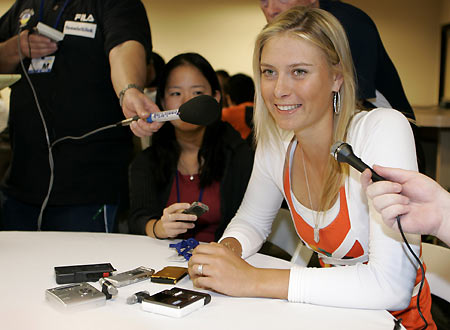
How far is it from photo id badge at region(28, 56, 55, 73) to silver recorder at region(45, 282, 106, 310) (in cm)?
108

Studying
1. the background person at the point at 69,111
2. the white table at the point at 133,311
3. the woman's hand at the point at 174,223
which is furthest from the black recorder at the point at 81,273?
the background person at the point at 69,111

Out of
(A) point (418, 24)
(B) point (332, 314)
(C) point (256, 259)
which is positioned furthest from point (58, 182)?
(A) point (418, 24)

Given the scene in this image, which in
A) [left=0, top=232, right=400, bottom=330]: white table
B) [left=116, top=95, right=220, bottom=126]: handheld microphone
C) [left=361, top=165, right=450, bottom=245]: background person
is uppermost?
[left=116, top=95, right=220, bottom=126]: handheld microphone

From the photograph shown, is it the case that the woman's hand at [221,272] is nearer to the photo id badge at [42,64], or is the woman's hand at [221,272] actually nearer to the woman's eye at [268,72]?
the woman's eye at [268,72]

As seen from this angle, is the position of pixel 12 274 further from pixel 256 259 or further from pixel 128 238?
pixel 256 259

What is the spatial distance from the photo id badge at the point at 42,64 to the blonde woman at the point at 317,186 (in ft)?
2.70

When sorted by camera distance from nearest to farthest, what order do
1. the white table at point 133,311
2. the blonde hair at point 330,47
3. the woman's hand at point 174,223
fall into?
the white table at point 133,311
the blonde hair at point 330,47
the woman's hand at point 174,223

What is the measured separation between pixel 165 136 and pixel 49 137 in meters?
0.46

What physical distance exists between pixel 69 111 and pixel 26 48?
0.28 metres

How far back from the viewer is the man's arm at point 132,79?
4.68 ft

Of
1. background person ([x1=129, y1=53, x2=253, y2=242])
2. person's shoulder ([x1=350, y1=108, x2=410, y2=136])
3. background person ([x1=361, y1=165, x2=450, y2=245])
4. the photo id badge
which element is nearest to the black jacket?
background person ([x1=129, y1=53, x2=253, y2=242])

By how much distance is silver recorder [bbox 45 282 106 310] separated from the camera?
2.82 feet

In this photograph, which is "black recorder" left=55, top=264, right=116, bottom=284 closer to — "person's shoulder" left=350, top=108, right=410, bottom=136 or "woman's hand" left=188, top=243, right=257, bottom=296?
"woman's hand" left=188, top=243, right=257, bottom=296

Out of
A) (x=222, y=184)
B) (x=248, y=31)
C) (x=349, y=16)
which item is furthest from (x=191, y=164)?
(x=248, y=31)
